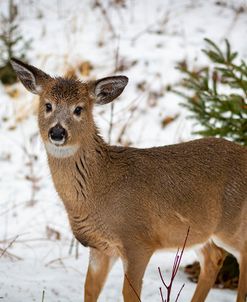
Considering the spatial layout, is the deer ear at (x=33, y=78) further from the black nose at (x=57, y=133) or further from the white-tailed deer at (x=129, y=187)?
the black nose at (x=57, y=133)

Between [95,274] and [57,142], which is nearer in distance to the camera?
[57,142]

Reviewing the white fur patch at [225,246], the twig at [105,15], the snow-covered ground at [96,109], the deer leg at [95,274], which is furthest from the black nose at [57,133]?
the twig at [105,15]

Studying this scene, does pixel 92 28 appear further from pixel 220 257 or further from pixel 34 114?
pixel 220 257

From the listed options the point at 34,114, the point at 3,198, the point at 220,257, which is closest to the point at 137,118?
the point at 34,114

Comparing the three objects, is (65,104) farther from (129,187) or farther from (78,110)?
(129,187)

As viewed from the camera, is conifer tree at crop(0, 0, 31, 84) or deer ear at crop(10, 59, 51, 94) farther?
conifer tree at crop(0, 0, 31, 84)

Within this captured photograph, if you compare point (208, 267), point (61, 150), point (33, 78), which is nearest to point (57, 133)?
point (61, 150)

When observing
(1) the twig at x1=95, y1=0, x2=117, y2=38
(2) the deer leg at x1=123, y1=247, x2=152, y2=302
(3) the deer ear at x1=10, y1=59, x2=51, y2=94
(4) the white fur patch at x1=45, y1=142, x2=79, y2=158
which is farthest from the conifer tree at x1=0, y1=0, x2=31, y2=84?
(2) the deer leg at x1=123, y1=247, x2=152, y2=302

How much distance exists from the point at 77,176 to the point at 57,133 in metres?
0.55

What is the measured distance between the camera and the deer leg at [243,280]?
7.00 m

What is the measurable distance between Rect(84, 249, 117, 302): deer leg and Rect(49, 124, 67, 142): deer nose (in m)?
1.24

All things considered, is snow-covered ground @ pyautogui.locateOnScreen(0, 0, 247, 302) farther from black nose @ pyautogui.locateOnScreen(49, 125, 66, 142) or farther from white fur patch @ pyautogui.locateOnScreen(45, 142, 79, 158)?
black nose @ pyautogui.locateOnScreen(49, 125, 66, 142)

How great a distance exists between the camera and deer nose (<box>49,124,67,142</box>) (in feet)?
19.5

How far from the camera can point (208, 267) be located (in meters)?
7.31
